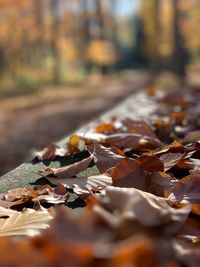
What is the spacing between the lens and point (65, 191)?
1.30m

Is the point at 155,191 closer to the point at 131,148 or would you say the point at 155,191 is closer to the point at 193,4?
the point at 131,148

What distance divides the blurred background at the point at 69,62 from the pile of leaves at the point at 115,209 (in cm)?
344

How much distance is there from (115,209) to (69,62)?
32053mm

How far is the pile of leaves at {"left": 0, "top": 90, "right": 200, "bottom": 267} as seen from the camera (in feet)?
1.94

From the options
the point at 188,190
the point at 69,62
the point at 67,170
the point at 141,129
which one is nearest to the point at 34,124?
the point at 141,129

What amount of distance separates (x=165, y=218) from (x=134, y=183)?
33 centimetres

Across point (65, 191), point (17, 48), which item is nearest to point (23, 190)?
point (65, 191)

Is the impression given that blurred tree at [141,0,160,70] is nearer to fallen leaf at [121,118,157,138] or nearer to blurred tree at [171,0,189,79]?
blurred tree at [171,0,189,79]

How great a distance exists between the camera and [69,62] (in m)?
32.4

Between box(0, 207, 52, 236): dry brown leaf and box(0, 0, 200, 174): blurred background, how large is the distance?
13.1 ft

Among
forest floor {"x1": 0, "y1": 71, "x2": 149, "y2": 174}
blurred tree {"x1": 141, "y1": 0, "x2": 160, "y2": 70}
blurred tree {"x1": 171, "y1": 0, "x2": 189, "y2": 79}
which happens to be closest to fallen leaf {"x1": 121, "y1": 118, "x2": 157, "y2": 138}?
forest floor {"x1": 0, "y1": 71, "x2": 149, "y2": 174}

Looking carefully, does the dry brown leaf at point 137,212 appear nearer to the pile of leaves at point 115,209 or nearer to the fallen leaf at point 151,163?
the pile of leaves at point 115,209

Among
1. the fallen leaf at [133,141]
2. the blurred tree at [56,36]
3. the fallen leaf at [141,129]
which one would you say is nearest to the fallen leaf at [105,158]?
the fallen leaf at [133,141]

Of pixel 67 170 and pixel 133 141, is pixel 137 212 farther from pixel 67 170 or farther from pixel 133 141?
pixel 133 141
